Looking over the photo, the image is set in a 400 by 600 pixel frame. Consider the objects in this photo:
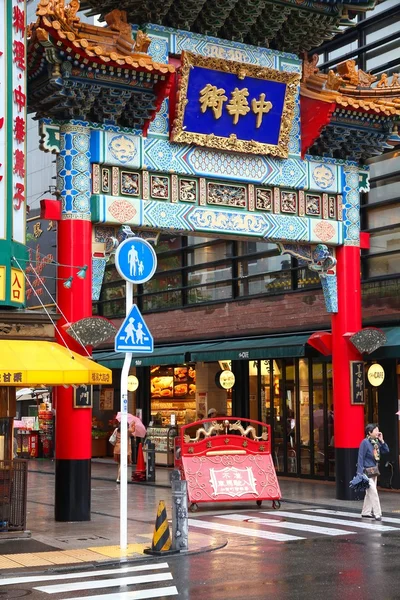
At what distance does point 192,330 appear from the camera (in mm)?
32781

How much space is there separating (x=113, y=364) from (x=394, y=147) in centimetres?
1337

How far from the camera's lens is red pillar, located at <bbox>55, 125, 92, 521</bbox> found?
18.8 meters

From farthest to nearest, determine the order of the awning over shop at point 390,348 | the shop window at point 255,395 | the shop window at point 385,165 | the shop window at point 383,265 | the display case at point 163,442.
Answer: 1. the display case at point 163,442
2. the shop window at point 255,395
3. the shop window at point 385,165
4. the shop window at point 383,265
5. the awning over shop at point 390,348

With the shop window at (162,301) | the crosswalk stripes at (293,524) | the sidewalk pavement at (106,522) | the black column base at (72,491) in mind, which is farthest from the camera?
the shop window at (162,301)

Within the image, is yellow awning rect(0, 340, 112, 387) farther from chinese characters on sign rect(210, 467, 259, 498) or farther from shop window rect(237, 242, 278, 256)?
shop window rect(237, 242, 278, 256)

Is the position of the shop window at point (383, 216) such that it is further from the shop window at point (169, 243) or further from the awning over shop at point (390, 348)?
the shop window at point (169, 243)

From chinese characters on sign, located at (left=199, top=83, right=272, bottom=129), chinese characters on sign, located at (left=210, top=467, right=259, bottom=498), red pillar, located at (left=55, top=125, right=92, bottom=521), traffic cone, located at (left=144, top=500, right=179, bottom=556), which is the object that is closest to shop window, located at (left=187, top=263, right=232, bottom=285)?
chinese characters on sign, located at (left=199, top=83, right=272, bottom=129)

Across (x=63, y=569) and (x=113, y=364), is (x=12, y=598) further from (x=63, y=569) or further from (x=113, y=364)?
(x=113, y=364)

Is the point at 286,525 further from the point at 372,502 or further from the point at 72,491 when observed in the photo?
the point at 72,491

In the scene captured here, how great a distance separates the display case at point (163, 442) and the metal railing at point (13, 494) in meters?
16.2

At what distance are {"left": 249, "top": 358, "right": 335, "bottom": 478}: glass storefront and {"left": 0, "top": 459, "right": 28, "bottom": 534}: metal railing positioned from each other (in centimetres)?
1250

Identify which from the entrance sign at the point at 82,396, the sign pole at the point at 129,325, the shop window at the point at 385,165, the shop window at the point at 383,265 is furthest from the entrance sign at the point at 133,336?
the shop window at the point at 385,165

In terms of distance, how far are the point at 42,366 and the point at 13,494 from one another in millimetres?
2437

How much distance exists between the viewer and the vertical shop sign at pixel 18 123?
1650 centimetres
